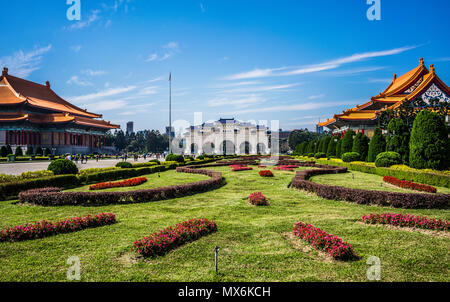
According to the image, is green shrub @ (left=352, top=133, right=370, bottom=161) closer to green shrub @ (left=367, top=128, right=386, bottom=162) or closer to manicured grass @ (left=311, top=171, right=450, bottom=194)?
green shrub @ (left=367, top=128, right=386, bottom=162)

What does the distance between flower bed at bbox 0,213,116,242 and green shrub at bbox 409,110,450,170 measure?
603 inches

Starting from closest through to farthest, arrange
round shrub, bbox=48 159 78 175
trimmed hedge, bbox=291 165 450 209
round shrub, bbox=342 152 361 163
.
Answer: trimmed hedge, bbox=291 165 450 209 < round shrub, bbox=48 159 78 175 < round shrub, bbox=342 152 361 163

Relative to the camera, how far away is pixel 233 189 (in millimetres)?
11211

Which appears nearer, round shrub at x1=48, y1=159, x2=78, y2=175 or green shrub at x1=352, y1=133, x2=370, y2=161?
round shrub at x1=48, y1=159, x2=78, y2=175

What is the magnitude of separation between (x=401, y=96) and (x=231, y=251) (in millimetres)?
38931

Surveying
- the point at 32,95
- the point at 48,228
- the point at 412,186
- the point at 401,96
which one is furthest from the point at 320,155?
the point at 32,95

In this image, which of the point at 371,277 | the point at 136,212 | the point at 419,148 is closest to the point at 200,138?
the point at 419,148

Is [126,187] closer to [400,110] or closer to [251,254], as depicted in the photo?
[251,254]

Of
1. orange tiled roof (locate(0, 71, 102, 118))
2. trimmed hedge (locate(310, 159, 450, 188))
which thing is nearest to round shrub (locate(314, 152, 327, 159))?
trimmed hedge (locate(310, 159, 450, 188))

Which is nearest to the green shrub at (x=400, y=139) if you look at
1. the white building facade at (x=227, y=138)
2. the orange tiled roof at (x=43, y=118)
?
the orange tiled roof at (x=43, y=118)

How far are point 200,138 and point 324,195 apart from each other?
187ft

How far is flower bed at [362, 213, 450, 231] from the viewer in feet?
18.3

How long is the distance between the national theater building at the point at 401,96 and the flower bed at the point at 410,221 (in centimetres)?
2632

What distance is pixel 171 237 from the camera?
4672 millimetres
